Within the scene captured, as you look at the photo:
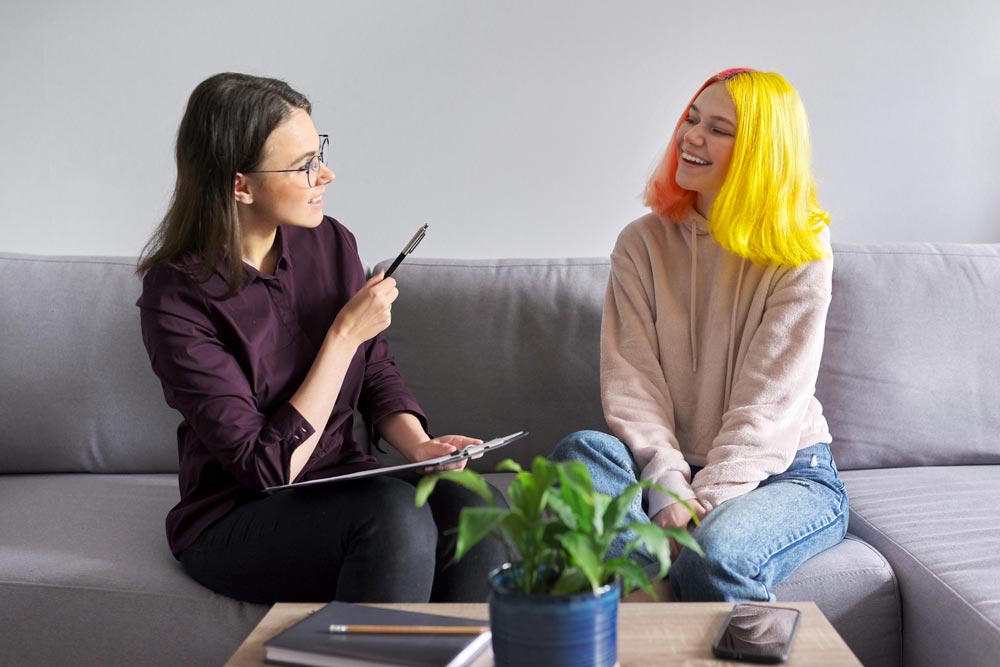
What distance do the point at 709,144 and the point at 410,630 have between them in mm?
1104

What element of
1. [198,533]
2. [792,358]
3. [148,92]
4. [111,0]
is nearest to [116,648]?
[198,533]

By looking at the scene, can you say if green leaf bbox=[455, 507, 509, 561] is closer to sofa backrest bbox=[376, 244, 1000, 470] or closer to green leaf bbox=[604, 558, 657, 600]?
green leaf bbox=[604, 558, 657, 600]

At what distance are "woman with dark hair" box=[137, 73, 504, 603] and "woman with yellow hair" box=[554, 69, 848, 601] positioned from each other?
364 mm

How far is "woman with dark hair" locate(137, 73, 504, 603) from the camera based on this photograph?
58.4 inches

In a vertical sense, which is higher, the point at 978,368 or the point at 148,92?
the point at 148,92

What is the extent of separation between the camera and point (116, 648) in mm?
1544

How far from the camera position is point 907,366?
80.4 inches

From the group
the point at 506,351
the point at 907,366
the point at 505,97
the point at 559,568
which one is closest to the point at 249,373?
the point at 506,351

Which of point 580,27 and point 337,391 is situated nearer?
point 337,391

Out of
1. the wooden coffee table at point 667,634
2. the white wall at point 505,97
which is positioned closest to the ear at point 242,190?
the wooden coffee table at point 667,634

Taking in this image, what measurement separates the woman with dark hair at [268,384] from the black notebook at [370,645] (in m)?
0.30

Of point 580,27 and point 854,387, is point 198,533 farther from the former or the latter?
point 580,27

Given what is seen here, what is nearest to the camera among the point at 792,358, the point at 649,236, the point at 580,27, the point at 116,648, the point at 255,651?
the point at 255,651

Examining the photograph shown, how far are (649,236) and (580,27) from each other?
0.71 m
